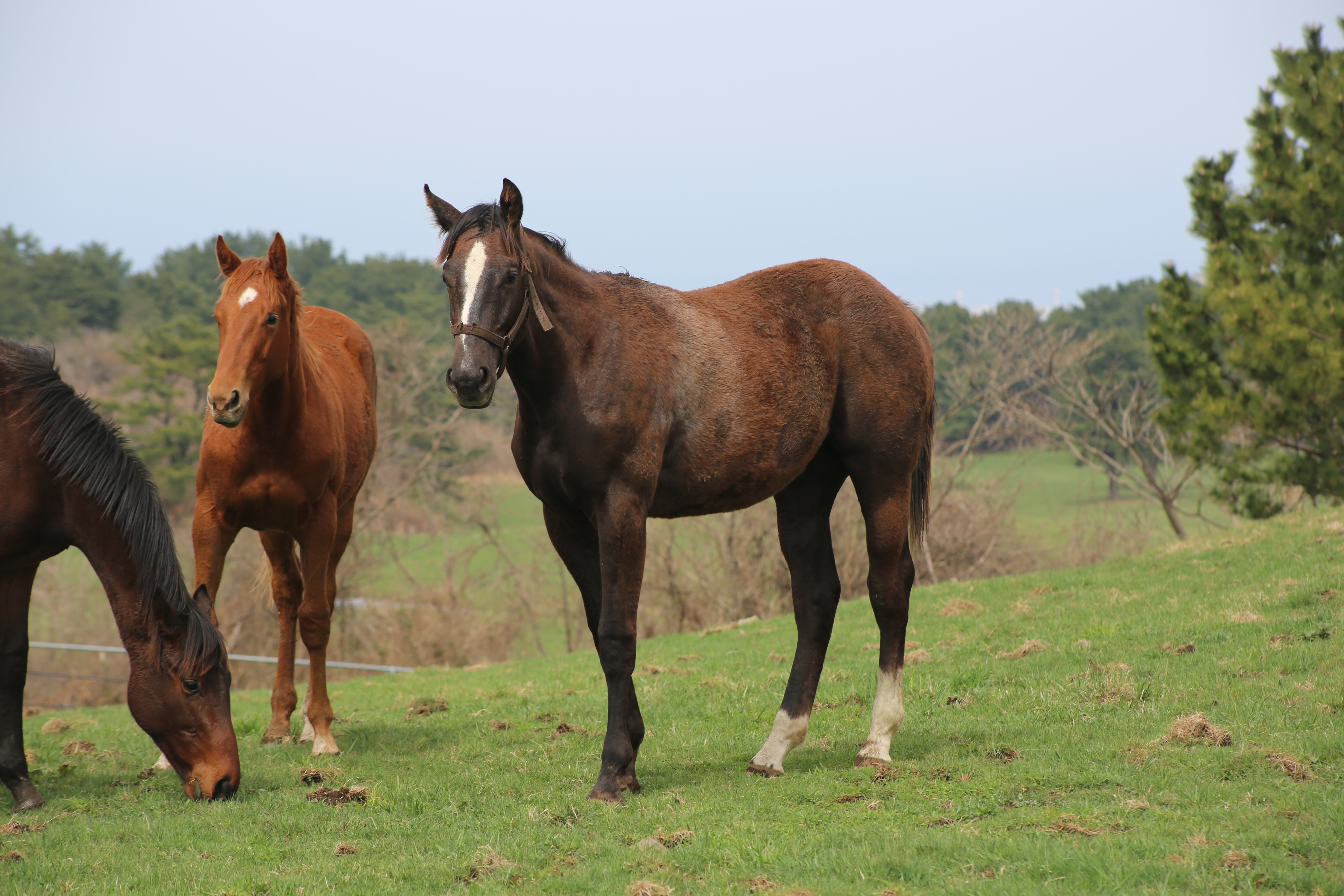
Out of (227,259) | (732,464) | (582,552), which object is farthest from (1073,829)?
(227,259)

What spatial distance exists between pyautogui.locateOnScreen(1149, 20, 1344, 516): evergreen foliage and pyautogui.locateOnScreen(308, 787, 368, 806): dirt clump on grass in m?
13.1

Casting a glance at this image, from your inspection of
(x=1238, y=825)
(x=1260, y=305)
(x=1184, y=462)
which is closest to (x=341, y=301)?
(x=1184, y=462)

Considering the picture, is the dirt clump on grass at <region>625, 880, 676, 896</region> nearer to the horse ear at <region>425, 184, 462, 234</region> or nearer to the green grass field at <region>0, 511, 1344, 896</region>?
the green grass field at <region>0, 511, 1344, 896</region>

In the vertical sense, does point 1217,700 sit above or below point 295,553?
below

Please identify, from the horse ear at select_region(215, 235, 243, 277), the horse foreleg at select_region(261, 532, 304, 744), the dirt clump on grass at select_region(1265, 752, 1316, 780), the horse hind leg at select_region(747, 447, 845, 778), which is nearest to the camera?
the dirt clump on grass at select_region(1265, 752, 1316, 780)

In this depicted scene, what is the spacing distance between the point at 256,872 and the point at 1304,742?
14.6 feet

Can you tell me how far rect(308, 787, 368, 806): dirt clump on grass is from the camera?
4.91 meters

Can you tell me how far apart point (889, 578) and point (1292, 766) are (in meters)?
1.96

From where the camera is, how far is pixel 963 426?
27.2 meters

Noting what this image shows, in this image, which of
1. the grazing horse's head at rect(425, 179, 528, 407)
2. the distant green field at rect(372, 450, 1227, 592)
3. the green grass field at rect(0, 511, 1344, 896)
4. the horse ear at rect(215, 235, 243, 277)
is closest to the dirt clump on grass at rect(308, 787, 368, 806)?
the green grass field at rect(0, 511, 1344, 896)

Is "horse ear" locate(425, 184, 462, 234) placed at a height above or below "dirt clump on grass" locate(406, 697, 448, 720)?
above

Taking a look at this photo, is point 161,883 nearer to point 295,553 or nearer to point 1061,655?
point 295,553

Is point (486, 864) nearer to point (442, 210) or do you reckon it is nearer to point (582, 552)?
point (582, 552)

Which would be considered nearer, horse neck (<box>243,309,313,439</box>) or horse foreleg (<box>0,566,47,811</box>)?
horse foreleg (<box>0,566,47,811</box>)
